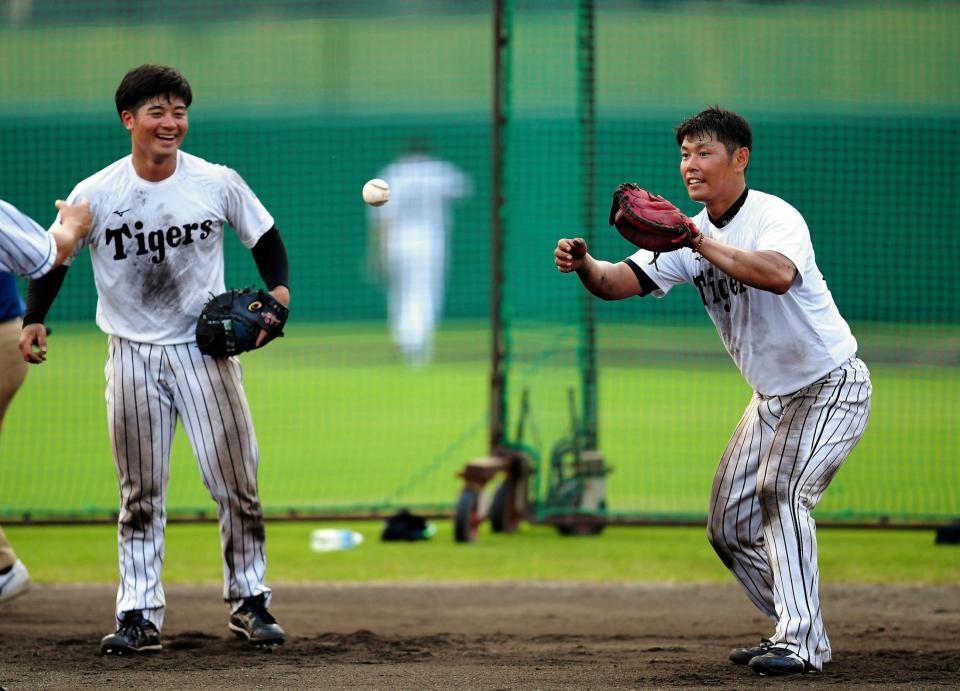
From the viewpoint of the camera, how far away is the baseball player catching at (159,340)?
5.32m

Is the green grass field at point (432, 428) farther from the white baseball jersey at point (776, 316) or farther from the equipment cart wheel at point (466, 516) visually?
the white baseball jersey at point (776, 316)

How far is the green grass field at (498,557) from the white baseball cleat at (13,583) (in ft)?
3.66

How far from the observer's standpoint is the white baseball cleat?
619 cm

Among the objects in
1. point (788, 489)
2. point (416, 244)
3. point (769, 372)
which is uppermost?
point (416, 244)

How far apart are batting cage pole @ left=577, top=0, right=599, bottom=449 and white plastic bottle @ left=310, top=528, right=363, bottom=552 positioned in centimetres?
163

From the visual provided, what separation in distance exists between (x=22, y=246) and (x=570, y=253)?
1930 mm

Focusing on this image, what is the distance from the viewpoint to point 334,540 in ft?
27.5

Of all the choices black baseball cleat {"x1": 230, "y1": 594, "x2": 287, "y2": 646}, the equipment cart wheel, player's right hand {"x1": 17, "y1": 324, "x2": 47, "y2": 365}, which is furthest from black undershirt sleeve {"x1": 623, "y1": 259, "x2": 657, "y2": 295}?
the equipment cart wheel

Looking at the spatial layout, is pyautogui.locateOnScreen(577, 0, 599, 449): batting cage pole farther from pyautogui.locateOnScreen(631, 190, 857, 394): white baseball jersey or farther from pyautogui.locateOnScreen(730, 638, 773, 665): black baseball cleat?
pyautogui.locateOnScreen(730, 638, 773, 665): black baseball cleat

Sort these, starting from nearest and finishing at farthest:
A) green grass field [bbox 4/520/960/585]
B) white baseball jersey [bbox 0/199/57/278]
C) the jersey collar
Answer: white baseball jersey [bbox 0/199/57/278], the jersey collar, green grass field [bbox 4/520/960/585]

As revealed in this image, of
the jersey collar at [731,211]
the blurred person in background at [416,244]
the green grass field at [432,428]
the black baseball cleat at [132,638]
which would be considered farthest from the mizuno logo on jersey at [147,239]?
the blurred person in background at [416,244]

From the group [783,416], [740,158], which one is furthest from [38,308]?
[783,416]

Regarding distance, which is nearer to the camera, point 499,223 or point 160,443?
point 160,443

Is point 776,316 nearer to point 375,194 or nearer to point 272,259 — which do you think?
point 375,194
